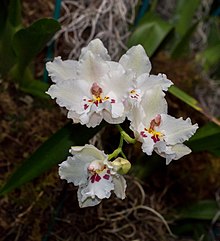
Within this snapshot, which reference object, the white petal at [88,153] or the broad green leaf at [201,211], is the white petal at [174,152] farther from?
the broad green leaf at [201,211]

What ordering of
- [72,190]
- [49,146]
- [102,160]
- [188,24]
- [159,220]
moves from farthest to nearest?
[188,24] < [159,220] < [72,190] < [49,146] < [102,160]

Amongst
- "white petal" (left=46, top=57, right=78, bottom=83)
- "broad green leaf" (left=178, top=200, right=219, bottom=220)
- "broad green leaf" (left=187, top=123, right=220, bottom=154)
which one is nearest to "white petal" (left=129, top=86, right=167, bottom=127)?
"white petal" (left=46, top=57, right=78, bottom=83)

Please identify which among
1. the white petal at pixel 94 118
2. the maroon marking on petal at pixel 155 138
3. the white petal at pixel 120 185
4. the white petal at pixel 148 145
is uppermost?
the white petal at pixel 94 118

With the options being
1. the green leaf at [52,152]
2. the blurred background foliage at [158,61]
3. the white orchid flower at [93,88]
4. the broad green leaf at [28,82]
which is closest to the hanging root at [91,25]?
the blurred background foliage at [158,61]

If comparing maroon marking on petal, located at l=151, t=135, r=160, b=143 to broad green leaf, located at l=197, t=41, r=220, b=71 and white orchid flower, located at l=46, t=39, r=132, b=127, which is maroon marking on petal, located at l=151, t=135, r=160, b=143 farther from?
broad green leaf, located at l=197, t=41, r=220, b=71

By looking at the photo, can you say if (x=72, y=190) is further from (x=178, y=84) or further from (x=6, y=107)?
(x=178, y=84)

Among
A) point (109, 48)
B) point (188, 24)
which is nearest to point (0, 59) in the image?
point (109, 48)

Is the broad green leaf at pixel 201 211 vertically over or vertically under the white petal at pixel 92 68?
under
